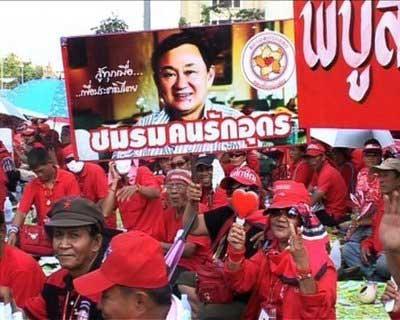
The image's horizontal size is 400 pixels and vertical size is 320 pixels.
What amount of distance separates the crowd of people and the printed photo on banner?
315 millimetres

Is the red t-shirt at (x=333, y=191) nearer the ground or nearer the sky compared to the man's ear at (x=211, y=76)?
nearer the ground

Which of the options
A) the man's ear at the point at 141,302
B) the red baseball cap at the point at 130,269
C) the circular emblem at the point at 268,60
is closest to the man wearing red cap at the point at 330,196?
the circular emblem at the point at 268,60

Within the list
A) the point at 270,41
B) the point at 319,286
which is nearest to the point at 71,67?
the point at 270,41

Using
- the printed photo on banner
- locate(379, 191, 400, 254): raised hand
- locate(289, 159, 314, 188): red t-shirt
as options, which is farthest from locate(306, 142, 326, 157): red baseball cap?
locate(379, 191, 400, 254): raised hand

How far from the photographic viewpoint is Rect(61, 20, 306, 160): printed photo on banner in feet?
15.7

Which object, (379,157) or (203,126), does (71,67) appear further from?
(379,157)

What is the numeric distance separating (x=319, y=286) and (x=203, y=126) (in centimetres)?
151

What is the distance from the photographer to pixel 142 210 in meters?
6.61

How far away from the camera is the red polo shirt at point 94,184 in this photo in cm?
750

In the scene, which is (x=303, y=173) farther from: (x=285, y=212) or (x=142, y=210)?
(x=285, y=212)

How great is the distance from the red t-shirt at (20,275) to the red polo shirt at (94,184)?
3473mm

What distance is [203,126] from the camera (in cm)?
477

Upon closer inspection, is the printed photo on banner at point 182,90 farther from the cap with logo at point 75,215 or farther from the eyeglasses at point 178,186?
the cap with logo at point 75,215

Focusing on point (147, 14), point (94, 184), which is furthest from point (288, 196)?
point (147, 14)
